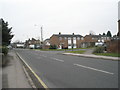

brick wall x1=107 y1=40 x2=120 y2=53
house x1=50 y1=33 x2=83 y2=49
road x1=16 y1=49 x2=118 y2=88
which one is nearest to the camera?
road x1=16 y1=49 x2=118 y2=88

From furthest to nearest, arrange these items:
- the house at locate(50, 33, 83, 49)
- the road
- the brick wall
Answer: the house at locate(50, 33, 83, 49)
the brick wall
the road

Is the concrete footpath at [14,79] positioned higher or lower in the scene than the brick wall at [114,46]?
lower

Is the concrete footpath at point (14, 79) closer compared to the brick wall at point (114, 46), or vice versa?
the concrete footpath at point (14, 79)

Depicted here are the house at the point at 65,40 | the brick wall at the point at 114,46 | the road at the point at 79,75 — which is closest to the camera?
the road at the point at 79,75

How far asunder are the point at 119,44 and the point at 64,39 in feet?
180

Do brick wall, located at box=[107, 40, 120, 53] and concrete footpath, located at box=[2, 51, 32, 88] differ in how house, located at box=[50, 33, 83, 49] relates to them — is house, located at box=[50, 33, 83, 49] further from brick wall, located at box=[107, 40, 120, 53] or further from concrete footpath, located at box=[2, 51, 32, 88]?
concrete footpath, located at box=[2, 51, 32, 88]

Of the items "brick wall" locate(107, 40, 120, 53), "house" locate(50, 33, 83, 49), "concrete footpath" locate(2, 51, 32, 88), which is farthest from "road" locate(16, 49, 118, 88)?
"house" locate(50, 33, 83, 49)

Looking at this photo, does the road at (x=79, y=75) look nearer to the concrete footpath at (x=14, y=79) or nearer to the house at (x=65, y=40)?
the concrete footpath at (x=14, y=79)

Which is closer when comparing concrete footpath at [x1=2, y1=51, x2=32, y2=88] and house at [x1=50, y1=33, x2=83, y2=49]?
concrete footpath at [x1=2, y1=51, x2=32, y2=88]

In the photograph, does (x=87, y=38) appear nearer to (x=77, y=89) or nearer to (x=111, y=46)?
(x=111, y=46)

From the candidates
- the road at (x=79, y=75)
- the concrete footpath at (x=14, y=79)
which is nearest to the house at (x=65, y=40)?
the road at (x=79, y=75)

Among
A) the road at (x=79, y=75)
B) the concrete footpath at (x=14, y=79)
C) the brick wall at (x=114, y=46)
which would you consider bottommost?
the concrete footpath at (x=14, y=79)

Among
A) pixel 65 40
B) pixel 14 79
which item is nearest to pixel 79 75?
pixel 14 79

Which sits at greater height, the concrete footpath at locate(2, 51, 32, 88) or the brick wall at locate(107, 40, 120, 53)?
the brick wall at locate(107, 40, 120, 53)
